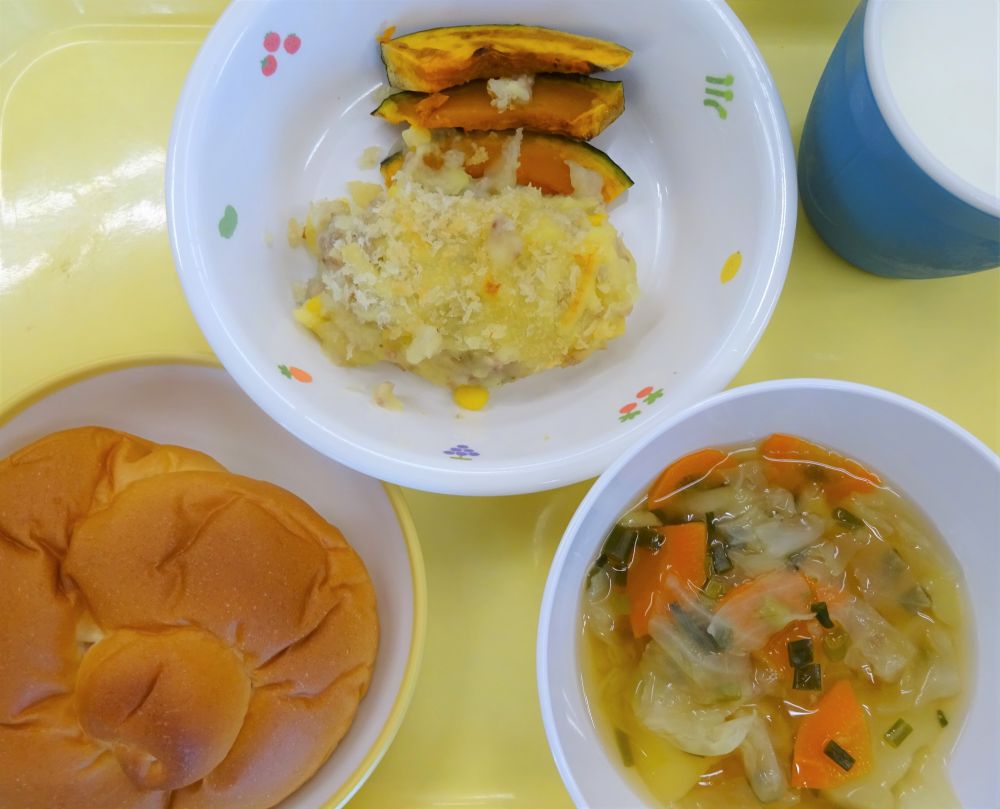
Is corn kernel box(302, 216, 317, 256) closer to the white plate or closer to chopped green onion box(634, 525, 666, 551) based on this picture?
the white plate

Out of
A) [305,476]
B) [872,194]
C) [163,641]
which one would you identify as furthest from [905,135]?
[163,641]

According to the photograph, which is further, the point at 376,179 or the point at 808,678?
the point at 376,179

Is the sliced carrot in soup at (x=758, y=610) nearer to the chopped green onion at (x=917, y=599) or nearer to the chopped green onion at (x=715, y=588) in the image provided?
the chopped green onion at (x=715, y=588)

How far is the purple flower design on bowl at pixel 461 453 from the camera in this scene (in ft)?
3.39

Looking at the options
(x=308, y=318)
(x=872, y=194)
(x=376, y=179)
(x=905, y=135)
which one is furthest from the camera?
(x=376, y=179)

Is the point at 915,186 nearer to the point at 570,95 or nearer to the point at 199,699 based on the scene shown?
the point at 570,95

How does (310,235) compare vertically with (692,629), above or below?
above

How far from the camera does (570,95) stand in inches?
48.4

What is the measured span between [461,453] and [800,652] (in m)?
0.49

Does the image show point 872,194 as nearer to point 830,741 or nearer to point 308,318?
point 830,741

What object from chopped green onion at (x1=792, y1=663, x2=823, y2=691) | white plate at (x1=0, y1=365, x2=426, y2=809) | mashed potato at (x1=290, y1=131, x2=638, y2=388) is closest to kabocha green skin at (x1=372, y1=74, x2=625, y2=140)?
mashed potato at (x1=290, y1=131, x2=638, y2=388)

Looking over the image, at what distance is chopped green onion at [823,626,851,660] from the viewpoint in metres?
0.96

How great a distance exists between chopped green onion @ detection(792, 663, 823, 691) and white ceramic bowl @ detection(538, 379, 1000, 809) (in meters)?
0.19

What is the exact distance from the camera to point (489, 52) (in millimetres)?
1178
